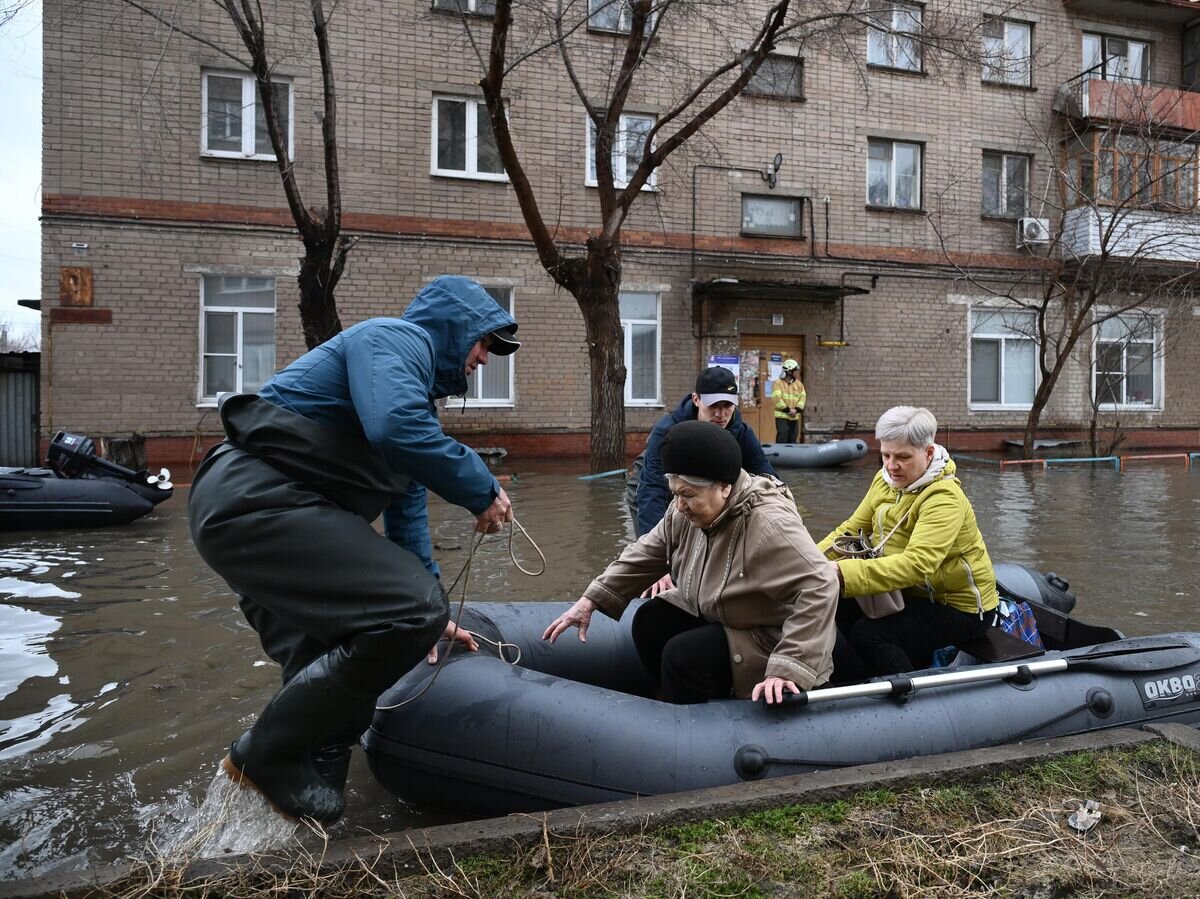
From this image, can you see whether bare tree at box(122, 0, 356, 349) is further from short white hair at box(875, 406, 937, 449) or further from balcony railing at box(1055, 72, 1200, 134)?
balcony railing at box(1055, 72, 1200, 134)

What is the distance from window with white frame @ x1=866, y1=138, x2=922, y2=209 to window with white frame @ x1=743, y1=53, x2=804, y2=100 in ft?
5.93

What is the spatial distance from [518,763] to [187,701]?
220cm

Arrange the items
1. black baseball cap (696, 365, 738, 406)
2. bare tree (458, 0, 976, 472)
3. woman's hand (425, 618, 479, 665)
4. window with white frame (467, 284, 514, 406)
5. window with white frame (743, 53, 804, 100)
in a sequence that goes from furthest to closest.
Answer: window with white frame (743, 53, 804, 100) < window with white frame (467, 284, 514, 406) < bare tree (458, 0, 976, 472) < black baseball cap (696, 365, 738, 406) < woman's hand (425, 618, 479, 665)

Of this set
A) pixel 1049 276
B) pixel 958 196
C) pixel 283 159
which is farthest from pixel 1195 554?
pixel 958 196

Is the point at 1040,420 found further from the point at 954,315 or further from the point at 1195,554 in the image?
the point at 1195,554

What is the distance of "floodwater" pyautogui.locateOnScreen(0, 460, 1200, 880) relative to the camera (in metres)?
3.42

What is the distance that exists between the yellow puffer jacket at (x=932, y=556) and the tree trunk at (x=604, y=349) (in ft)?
26.8

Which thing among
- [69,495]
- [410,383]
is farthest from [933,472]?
[69,495]

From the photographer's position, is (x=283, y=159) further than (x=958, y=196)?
No

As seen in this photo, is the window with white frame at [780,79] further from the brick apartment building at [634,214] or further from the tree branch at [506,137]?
the tree branch at [506,137]

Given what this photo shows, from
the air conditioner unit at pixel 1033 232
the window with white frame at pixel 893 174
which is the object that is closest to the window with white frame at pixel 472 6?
the window with white frame at pixel 893 174

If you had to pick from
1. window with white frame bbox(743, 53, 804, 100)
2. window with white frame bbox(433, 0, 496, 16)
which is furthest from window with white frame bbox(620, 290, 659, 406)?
window with white frame bbox(433, 0, 496, 16)

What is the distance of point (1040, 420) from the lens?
18594 mm

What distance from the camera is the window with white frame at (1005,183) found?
18.5 m
